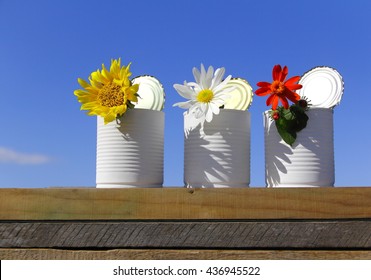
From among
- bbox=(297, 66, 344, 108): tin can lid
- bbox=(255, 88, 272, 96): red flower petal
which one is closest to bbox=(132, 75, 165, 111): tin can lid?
bbox=(255, 88, 272, 96): red flower petal

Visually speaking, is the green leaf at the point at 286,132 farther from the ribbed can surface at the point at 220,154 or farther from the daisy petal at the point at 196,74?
the daisy petal at the point at 196,74

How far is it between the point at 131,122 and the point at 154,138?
0.21ft

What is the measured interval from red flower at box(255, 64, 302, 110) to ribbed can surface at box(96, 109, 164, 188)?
0.81ft

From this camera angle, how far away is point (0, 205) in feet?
3.53

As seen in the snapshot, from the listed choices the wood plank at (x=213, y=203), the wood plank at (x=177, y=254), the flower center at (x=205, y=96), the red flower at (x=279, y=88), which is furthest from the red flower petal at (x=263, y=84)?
the wood plank at (x=177, y=254)

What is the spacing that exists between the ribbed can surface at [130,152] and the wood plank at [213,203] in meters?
0.06

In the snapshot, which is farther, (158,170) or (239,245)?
(158,170)

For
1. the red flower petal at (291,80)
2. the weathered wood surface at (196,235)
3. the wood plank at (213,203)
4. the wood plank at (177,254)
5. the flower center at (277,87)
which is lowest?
the wood plank at (177,254)

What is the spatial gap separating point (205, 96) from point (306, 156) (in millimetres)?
246

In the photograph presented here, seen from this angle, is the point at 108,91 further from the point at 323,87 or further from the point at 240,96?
the point at 323,87

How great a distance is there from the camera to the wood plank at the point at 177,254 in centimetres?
102

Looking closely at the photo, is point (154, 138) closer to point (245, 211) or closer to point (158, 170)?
point (158, 170)

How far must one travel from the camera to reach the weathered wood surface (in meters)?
1.02
